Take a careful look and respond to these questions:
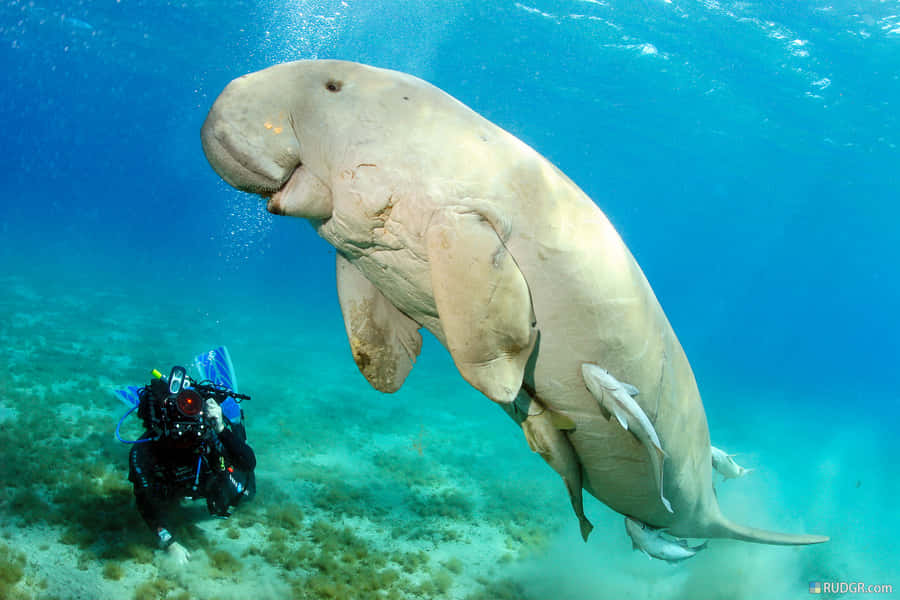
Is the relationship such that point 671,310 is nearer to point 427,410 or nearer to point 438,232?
point 427,410

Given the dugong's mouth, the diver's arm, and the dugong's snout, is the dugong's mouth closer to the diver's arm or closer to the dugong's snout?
the dugong's snout

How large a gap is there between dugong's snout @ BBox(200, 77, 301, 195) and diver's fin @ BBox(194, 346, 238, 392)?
3974mm

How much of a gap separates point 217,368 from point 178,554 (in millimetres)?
1921

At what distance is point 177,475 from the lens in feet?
11.7

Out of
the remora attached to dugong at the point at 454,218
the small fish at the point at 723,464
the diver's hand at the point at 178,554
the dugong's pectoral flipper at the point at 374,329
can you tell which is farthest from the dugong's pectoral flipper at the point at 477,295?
the diver's hand at the point at 178,554

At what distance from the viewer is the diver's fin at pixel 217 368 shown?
4.98m

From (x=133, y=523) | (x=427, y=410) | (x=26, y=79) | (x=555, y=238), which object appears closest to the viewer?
(x=555, y=238)

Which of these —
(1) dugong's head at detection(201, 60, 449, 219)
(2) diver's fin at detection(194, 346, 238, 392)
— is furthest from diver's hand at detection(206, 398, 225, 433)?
(1) dugong's head at detection(201, 60, 449, 219)

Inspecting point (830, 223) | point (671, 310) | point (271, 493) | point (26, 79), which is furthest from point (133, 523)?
point (671, 310)

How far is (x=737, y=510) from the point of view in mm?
6090

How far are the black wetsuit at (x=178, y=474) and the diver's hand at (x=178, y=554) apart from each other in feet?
0.48

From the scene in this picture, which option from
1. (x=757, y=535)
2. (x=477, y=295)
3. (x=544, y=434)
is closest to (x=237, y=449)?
(x=544, y=434)

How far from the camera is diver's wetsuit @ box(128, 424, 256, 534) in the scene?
11.5 ft

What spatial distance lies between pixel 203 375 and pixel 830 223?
161 feet
